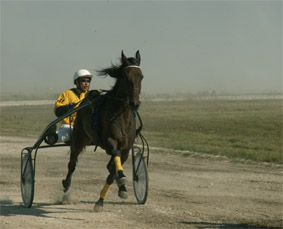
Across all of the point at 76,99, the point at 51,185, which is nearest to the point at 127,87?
the point at 76,99

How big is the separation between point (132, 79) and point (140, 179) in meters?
2.07

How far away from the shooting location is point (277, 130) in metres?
26.8

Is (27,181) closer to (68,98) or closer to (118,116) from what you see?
(68,98)

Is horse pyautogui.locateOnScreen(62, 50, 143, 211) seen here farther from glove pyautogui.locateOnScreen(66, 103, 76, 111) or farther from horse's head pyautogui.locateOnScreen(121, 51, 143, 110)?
glove pyautogui.locateOnScreen(66, 103, 76, 111)

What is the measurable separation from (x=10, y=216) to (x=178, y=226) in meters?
2.58

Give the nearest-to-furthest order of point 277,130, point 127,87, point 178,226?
point 178,226 < point 127,87 < point 277,130

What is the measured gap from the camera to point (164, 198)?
912 cm

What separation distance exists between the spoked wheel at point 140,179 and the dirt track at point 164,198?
0.51 ft

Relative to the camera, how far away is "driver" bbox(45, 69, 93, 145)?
8805 millimetres

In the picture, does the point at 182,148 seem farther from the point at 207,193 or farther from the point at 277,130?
the point at 277,130

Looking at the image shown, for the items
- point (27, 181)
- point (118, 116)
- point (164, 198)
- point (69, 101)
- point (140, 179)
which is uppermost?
point (69, 101)

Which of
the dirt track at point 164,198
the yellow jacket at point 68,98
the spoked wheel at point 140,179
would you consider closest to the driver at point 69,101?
the yellow jacket at point 68,98

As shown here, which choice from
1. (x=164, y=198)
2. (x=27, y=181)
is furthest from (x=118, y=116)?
(x=27, y=181)

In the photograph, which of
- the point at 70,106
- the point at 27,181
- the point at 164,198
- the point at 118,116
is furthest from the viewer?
the point at 164,198
